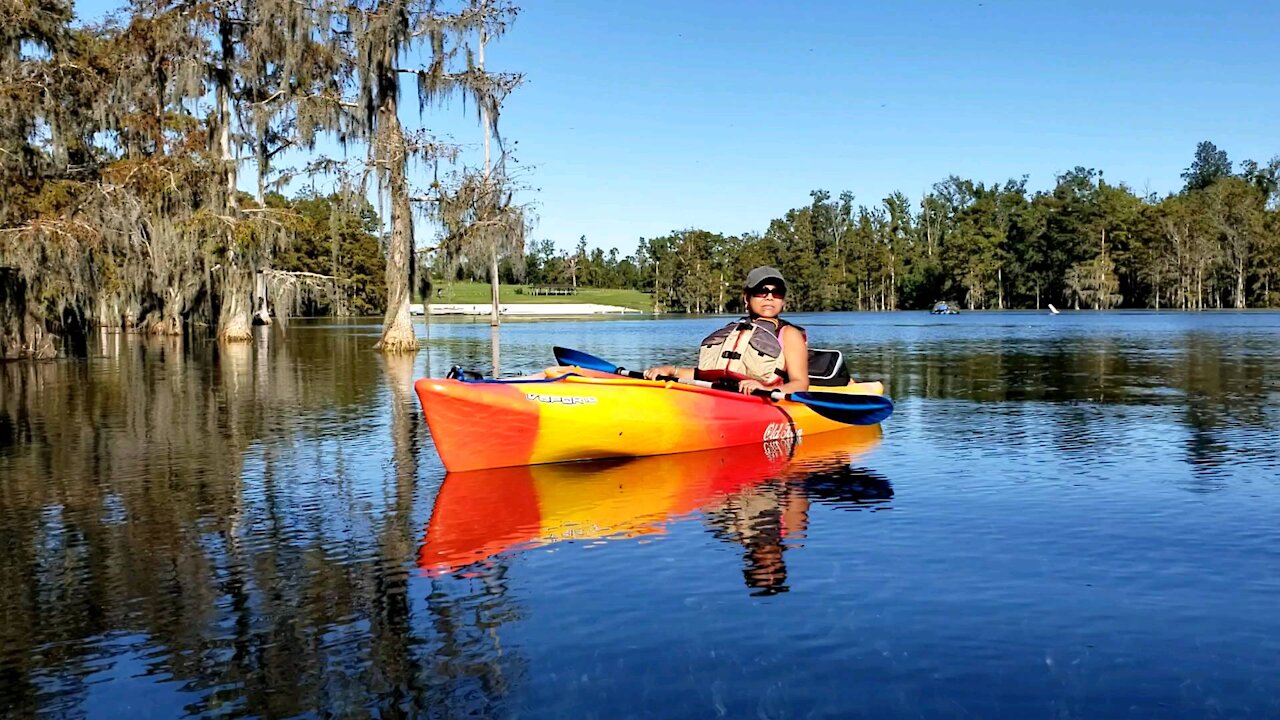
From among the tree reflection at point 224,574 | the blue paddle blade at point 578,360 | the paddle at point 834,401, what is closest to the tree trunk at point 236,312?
the tree reflection at point 224,574

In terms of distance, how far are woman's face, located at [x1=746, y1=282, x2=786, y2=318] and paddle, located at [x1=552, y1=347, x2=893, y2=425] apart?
0.84 meters

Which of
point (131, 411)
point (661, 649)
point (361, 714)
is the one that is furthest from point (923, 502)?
point (131, 411)

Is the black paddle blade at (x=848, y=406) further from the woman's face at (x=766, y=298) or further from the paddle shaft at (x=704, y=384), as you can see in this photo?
the woman's face at (x=766, y=298)

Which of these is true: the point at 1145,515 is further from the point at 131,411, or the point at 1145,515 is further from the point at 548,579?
the point at 131,411

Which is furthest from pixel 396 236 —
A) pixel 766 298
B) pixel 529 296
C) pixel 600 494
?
pixel 529 296

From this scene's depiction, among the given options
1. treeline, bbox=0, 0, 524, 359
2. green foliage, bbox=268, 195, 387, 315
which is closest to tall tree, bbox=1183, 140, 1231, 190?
green foliage, bbox=268, 195, 387, 315

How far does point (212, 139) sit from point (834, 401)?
30.1 metres

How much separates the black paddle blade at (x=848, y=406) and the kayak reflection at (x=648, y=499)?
0.50 metres

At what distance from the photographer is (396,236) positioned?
110ft

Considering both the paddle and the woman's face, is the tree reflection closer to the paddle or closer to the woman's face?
the paddle

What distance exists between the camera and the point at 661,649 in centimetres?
544

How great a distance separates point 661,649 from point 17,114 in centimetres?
2621

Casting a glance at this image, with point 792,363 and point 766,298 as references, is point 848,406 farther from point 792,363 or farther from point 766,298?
point 766,298

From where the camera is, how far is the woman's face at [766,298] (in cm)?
1140
